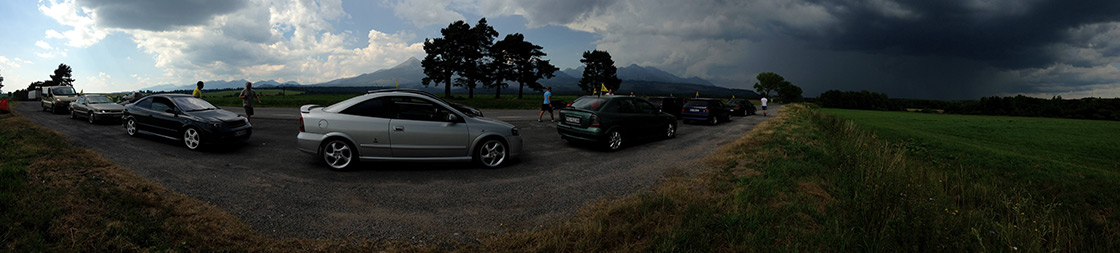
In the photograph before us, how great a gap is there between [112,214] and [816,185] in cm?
821

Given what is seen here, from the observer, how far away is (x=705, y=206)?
4.28m

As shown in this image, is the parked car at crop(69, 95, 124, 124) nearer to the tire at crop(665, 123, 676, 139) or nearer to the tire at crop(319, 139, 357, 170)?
the tire at crop(319, 139, 357, 170)

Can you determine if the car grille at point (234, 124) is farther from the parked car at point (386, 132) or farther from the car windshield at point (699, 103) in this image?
the car windshield at point (699, 103)

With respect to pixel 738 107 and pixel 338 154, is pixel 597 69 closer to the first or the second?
pixel 738 107

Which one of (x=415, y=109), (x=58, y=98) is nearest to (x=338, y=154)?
(x=415, y=109)

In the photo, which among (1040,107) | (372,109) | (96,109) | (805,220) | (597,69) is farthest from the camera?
(597,69)

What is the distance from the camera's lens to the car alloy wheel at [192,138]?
8.10 meters

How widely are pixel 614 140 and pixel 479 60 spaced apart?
4310cm

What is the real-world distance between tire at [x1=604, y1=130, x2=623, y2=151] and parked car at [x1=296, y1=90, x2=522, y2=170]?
11.7ft

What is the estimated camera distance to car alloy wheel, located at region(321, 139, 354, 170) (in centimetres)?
630

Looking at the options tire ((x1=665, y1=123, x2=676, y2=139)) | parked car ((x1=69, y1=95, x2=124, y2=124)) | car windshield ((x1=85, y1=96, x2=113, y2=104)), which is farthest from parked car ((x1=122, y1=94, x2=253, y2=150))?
tire ((x1=665, y1=123, x2=676, y2=139))

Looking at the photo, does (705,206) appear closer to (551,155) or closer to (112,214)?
(551,155)

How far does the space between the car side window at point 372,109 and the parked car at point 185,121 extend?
13.7 feet

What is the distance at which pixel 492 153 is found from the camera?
22.6 feet
